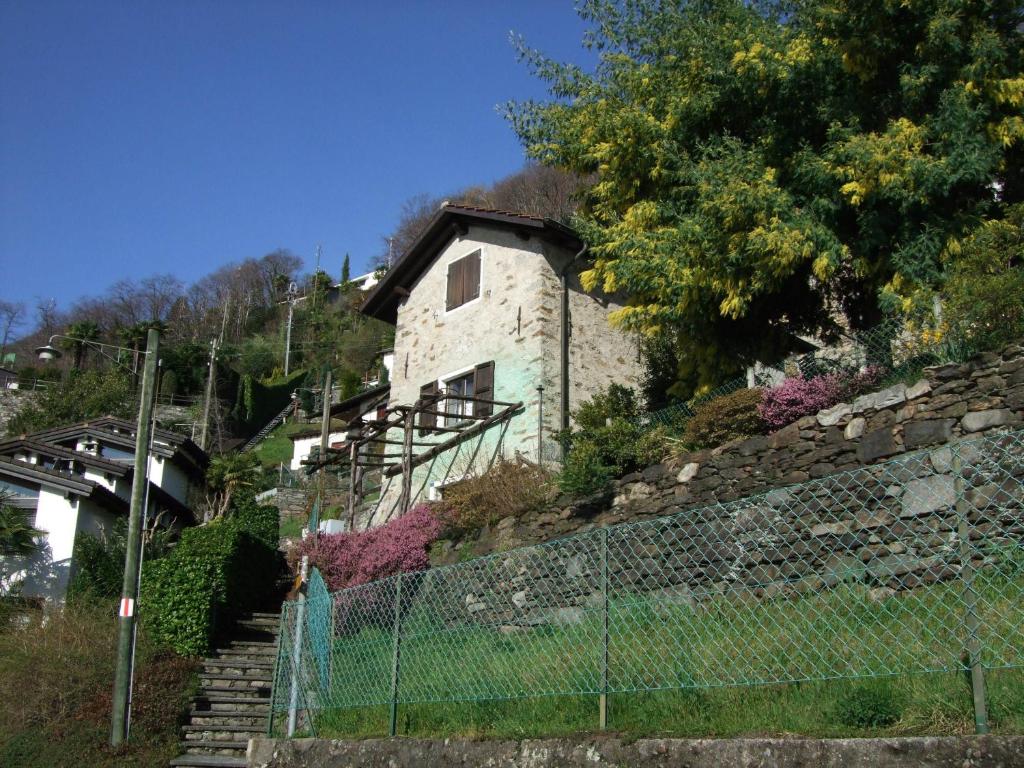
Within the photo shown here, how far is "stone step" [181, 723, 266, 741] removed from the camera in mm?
12992

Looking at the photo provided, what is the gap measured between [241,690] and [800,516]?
32.0 feet

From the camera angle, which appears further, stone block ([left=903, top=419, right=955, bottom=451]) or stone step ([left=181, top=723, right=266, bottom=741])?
stone step ([left=181, top=723, right=266, bottom=741])

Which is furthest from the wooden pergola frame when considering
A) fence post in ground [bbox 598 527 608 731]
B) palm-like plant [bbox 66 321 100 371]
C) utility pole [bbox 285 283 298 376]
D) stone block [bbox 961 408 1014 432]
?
utility pole [bbox 285 283 298 376]

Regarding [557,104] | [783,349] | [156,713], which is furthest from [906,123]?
[156,713]

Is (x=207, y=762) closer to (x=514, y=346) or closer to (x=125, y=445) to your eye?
(x=514, y=346)

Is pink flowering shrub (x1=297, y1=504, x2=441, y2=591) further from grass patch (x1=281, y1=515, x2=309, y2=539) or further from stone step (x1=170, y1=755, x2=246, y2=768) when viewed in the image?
grass patch (x1=281, y1=515, x2=309, y2=539)

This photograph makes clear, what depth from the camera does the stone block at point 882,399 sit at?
10.1 meters

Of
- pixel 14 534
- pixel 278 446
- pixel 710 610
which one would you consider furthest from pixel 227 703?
pixel 278 446

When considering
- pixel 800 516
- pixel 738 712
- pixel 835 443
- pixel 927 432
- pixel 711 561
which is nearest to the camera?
pixel 738 712

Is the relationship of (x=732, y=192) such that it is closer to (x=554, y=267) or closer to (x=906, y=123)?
(x=906, y=123)

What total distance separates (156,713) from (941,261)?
39.5 ft

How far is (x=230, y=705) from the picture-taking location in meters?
13.8

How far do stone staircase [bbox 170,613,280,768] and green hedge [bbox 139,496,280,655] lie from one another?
46 centimetres

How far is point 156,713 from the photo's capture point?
518 inches
